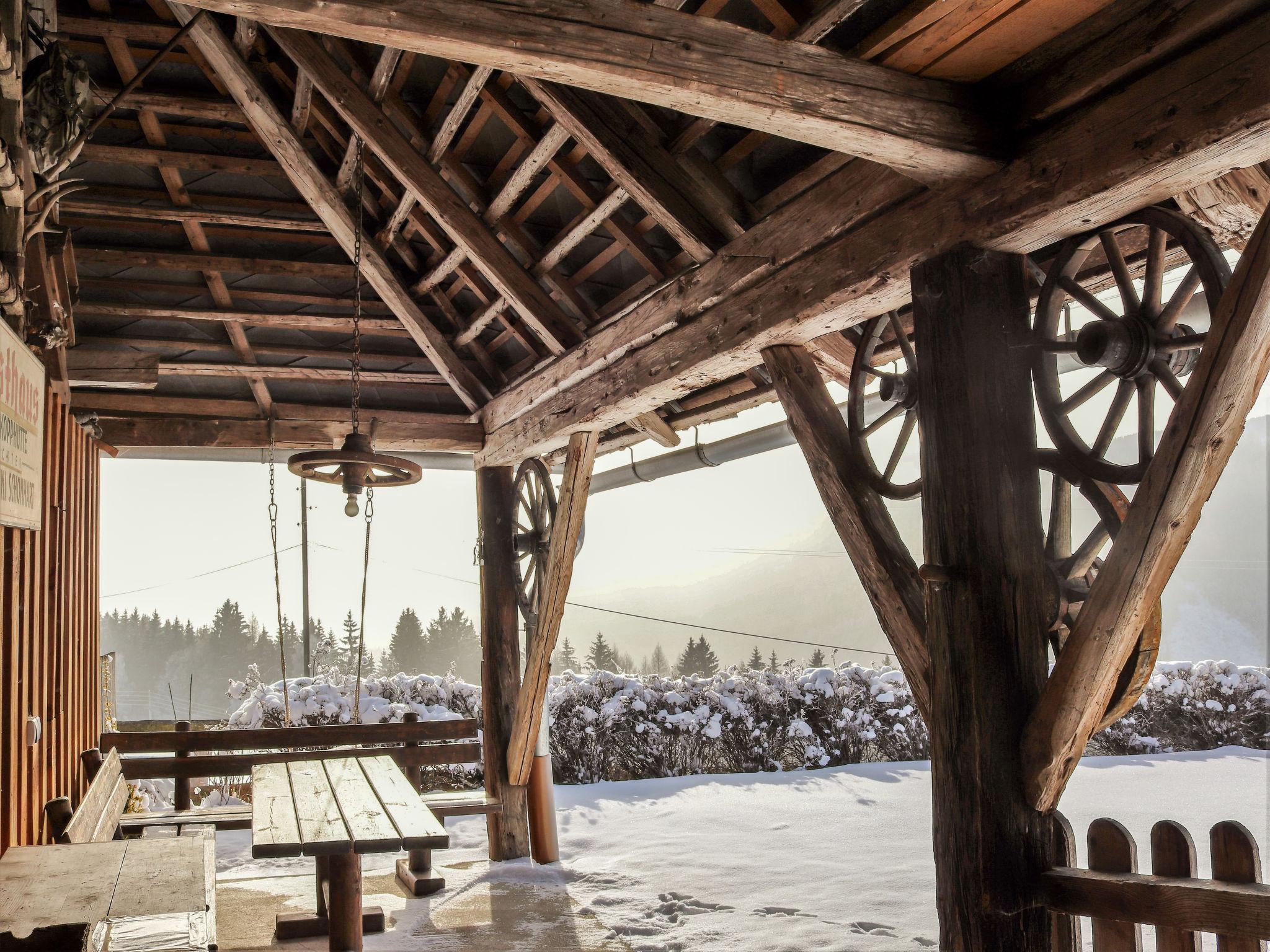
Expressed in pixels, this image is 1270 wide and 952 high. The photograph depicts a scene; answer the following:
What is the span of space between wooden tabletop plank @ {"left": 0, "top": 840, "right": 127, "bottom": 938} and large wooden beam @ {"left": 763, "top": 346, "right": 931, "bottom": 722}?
91.3 inches

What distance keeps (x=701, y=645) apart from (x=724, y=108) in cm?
1315

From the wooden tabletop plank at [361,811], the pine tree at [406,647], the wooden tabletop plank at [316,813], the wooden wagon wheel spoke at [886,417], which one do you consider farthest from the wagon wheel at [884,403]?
the pine tree at [406,647]

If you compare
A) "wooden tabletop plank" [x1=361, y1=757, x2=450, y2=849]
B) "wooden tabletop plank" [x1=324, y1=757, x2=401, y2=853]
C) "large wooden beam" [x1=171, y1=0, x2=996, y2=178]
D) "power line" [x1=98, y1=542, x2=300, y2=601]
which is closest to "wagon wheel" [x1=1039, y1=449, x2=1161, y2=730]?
"large wooden beam" [x1=171, y1=0, x2=996, y2=178]

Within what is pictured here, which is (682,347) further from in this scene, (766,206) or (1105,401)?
(1105,401)

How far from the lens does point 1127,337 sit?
2598mm

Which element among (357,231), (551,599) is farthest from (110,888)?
(357,231)

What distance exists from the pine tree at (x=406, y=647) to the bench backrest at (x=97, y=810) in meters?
8.34

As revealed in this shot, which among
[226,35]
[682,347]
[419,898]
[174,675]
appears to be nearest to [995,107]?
[682,347]

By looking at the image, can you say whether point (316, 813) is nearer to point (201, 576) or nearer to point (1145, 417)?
point (1145, 417)

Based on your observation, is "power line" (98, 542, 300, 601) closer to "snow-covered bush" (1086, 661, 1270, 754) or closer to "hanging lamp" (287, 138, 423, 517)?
"hanging lamp" (287, 138, 423, 517)

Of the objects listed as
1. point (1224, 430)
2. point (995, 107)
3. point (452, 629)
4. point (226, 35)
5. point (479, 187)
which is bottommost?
point (452, 629)

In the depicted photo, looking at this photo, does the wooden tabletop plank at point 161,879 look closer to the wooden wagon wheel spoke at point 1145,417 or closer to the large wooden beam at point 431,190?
the wooden wagon wheel spoke at point 1145,417

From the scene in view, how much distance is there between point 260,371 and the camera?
263 inches

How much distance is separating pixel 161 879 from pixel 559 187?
361 cm
